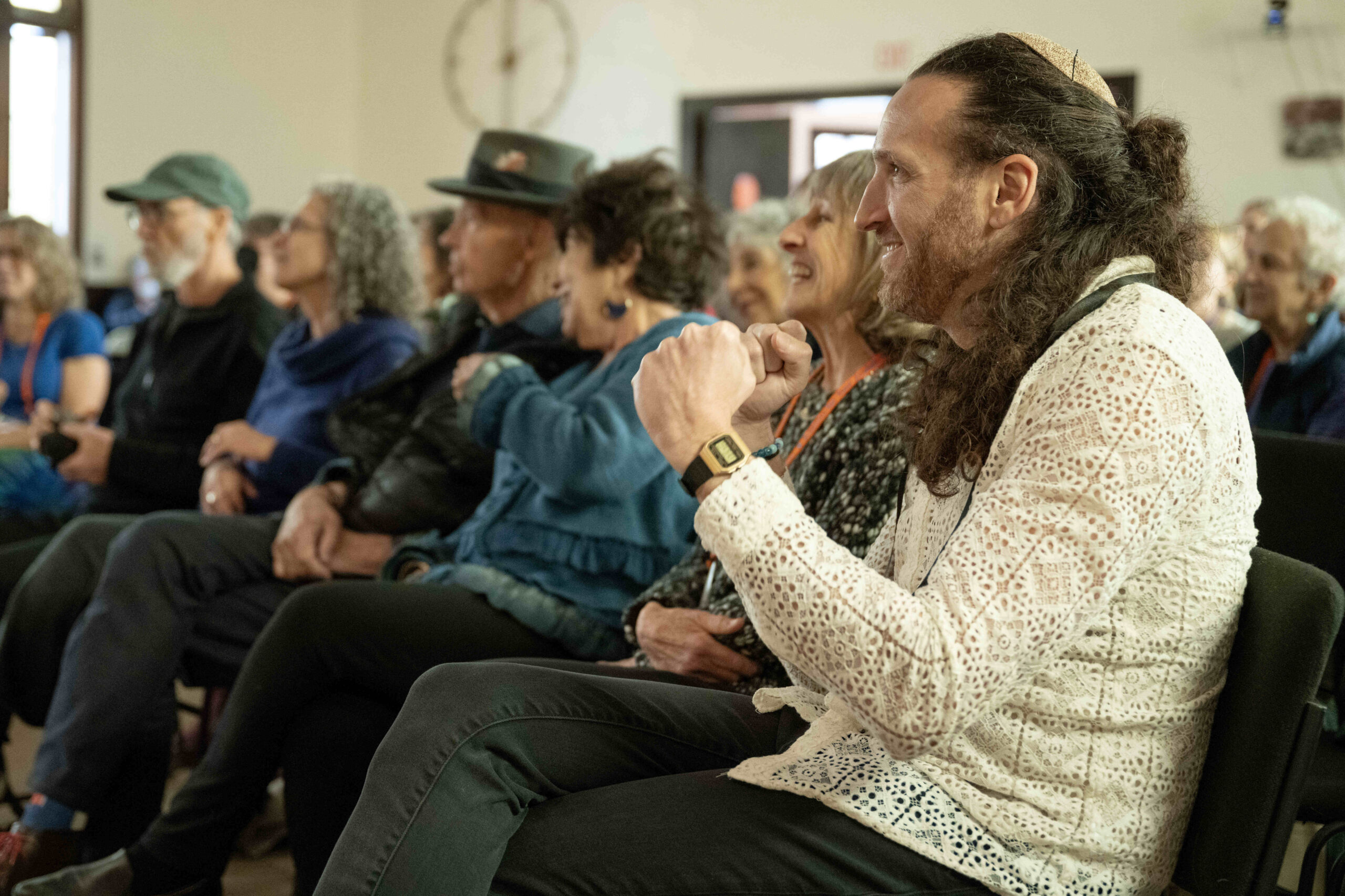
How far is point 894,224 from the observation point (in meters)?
1.11

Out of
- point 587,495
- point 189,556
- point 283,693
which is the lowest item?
point 283,693

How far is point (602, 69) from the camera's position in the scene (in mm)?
6934

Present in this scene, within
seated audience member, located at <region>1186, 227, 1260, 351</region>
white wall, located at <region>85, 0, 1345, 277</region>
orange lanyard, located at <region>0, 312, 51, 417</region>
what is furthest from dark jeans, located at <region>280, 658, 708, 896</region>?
white wall, located at <region>85, 0, 1345, 277</region>

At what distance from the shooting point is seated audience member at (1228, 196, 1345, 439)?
8.80 ft

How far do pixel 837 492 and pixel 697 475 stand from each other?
0.52 m

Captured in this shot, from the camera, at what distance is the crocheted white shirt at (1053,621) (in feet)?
2.88

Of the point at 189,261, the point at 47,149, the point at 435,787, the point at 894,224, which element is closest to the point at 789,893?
the point at 435,787

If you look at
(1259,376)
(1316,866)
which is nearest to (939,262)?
(1316,866)

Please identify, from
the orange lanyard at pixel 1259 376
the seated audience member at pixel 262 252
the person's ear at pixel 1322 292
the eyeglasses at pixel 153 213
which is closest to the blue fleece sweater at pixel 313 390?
the eyeglasses at pixel 153 213

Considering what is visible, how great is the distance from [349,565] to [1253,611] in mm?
1589

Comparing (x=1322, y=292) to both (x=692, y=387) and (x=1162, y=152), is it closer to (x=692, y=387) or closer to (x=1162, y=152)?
(x=1162, y=152)

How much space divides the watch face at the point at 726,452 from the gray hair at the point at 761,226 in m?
2.32

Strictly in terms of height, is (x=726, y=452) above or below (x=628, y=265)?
below

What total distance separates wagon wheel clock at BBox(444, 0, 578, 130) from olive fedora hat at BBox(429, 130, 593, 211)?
4944 mm
